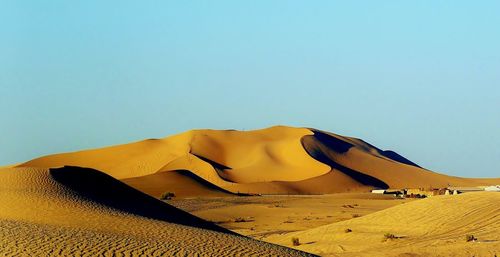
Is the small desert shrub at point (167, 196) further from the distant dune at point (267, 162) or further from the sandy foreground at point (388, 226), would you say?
the distant dune at point (267, 162)

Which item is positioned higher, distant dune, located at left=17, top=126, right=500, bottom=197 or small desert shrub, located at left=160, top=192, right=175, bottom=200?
distant dune, located at left=17, top=126, right=500, bottom=197

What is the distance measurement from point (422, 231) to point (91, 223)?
13401 mm

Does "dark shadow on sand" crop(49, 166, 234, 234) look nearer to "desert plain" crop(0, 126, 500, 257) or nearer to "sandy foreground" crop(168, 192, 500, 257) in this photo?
"desert plain" crop(0, 126, 500, 257)

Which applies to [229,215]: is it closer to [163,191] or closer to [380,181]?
[163,191]

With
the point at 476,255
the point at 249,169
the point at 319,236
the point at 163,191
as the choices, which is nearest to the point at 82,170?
the point at 319,236

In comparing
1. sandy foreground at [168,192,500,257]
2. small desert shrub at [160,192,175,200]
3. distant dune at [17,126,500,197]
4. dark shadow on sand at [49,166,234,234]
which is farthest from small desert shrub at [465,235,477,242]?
distant dune at [17,126,500,197]

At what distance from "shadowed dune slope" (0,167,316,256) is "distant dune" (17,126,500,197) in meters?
46.8

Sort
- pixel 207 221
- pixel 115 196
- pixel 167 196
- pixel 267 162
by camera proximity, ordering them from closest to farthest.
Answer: pixel 115 196
pixel 207 221
pixel 167 196
pixel 267 162

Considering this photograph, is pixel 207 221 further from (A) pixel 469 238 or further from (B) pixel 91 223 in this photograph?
(A) pixel 469 238

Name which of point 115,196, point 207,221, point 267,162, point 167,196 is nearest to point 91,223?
point 115,196

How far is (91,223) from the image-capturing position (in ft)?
72.9

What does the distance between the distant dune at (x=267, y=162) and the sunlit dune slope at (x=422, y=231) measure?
41.9 m

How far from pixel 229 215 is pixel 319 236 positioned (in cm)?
1426

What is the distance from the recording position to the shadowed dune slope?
1834cm
